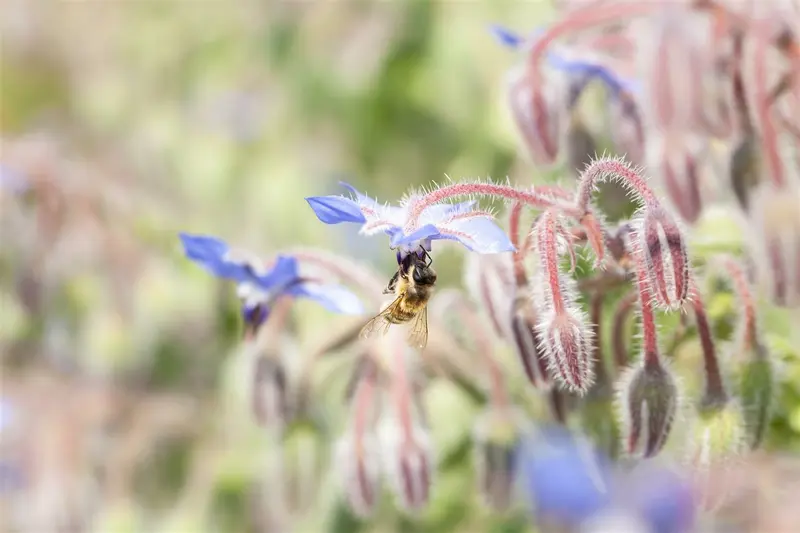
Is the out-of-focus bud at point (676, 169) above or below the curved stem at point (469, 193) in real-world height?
above

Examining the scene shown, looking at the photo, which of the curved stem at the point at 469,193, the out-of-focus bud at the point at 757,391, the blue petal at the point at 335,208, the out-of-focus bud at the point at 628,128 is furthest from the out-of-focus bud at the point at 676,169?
the blue petal at the point at 335,208

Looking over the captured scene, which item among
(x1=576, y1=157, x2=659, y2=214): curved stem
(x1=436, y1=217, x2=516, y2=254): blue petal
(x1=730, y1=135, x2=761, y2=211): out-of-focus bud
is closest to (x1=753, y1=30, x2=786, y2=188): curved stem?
(x1=730, y1=135, x2=761, y2=211): out-of-focus bud

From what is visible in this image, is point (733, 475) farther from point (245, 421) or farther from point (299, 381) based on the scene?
point (245, 421)

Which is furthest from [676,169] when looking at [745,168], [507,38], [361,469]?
[361,469]

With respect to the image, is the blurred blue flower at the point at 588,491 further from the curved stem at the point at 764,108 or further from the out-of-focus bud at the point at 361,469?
the curved stem at the point at 764,108

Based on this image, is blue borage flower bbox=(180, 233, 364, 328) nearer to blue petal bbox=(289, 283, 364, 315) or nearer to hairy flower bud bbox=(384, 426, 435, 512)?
blue petal bbox=(289, 283, 364, 315)
